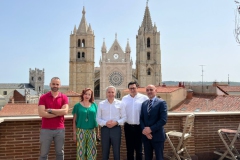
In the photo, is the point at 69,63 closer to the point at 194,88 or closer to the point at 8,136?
the point at 194,88

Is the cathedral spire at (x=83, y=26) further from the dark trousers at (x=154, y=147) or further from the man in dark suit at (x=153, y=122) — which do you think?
the dark trousers at (x=154, y=147)

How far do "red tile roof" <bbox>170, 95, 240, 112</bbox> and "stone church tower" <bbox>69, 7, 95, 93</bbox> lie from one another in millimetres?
31208

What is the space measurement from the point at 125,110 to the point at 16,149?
2.20 meters

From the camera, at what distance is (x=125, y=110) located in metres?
4.81

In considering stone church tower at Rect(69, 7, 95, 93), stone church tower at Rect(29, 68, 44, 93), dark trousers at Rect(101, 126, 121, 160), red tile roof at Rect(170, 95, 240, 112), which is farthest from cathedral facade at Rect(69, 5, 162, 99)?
dark trousers at Rect(101, 126, 121, 160)

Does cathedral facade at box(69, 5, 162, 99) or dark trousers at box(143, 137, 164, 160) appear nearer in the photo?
dark trousers at box(143, 137, 164, 160)

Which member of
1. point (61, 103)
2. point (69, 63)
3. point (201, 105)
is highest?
point (69, 63)

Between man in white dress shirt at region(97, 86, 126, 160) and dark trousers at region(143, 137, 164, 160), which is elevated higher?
man in white dress shirt at region(97, 86, 126, 160)

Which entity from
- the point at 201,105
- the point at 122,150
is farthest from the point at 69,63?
the point at 122,150

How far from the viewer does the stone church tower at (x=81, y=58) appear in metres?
52.4

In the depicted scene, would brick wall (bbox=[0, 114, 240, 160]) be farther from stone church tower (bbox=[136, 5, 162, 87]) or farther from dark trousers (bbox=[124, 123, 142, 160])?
stone church tower (bbox=[136, 5, 162, 87])

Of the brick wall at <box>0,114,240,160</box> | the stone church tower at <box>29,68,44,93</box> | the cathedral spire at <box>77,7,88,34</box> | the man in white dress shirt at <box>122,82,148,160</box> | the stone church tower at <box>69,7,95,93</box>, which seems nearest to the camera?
the man in white dress shirt at <box>122,82,148,160</box>

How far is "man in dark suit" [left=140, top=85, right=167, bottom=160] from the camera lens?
446 cm

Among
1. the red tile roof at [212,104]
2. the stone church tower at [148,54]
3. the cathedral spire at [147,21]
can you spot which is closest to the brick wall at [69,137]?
the red tile roof at [212,104]
